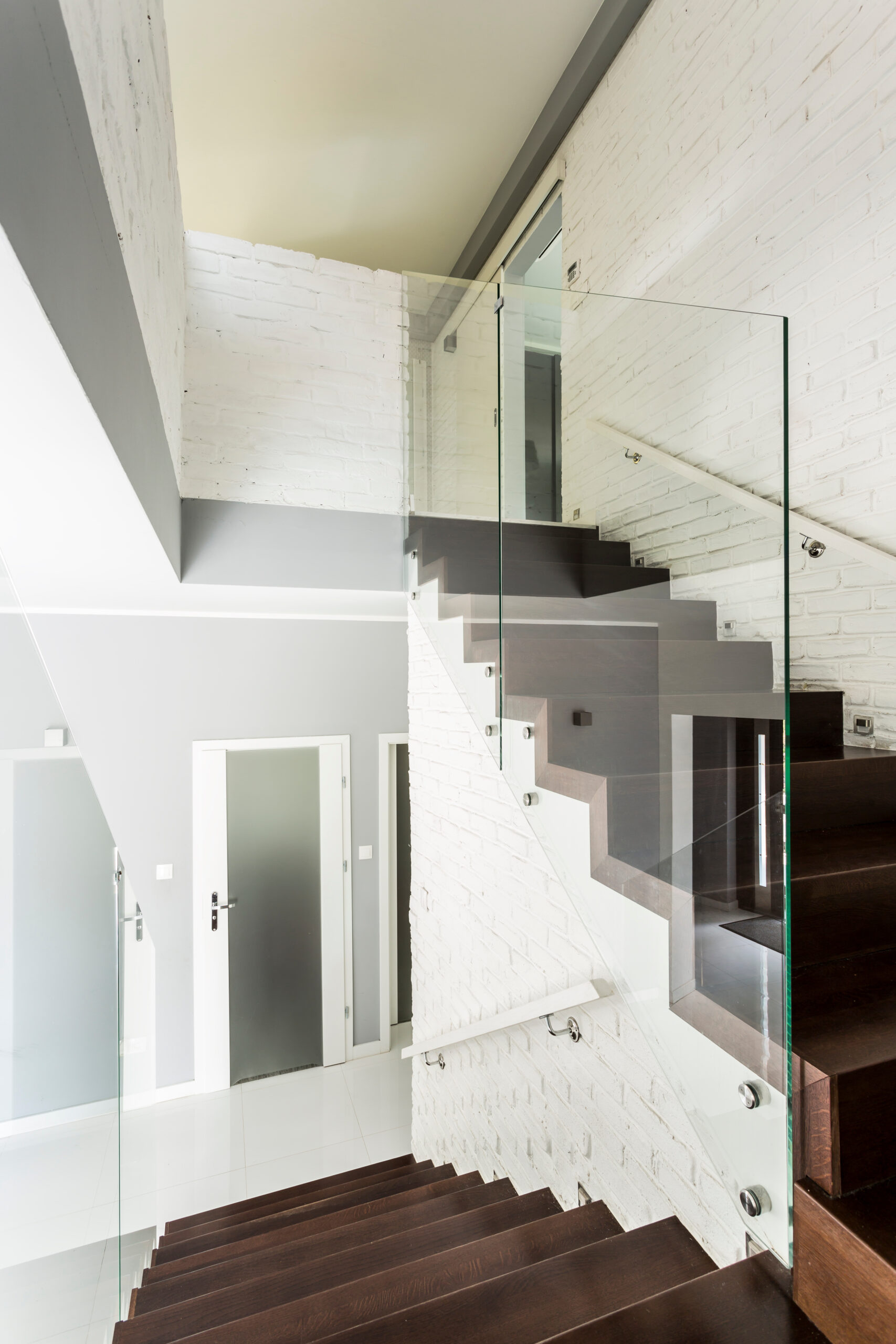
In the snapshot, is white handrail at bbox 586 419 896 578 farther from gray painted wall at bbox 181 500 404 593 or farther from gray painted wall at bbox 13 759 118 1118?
gray painted wall at bbox 181 500 404 593

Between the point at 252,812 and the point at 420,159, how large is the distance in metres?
3.75

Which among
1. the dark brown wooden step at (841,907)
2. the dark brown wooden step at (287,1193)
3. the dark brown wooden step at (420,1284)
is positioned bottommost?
the dark brown wooden step at (287,1193)

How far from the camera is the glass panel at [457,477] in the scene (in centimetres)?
206

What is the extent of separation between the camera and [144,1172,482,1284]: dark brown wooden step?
1993 mm

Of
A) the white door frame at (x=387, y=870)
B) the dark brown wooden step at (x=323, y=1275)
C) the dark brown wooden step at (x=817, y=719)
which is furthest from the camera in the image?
the white door frame at (x=387, y=870)

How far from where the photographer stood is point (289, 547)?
2.73 meters

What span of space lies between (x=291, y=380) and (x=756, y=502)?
226cm

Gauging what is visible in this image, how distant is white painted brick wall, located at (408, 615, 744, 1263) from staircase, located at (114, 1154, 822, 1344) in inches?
4.2

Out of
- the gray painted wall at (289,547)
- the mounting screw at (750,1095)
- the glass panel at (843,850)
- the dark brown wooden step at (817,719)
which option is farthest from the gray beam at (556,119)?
the mounting screw at (750,1095)

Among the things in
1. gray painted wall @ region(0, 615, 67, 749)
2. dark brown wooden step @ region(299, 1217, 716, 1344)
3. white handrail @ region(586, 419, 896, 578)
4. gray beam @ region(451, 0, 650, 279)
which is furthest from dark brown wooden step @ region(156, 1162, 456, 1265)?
gray beam @ region(451, 0, 650, 279)

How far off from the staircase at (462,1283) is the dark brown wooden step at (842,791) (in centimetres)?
87

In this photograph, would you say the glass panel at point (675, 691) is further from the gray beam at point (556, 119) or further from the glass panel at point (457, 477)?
the gray beam at point (556, 119)

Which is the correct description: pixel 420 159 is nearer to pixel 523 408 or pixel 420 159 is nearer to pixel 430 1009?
pixel 523 408

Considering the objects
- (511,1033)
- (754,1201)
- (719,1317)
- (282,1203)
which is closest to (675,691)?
(754,1201)
